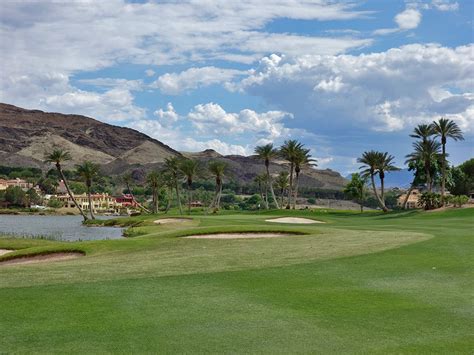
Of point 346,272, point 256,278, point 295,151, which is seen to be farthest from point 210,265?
point 295,151

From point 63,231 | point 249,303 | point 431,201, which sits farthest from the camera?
point 431,201

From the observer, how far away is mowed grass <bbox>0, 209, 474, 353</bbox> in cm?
1127

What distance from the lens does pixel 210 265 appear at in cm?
2178

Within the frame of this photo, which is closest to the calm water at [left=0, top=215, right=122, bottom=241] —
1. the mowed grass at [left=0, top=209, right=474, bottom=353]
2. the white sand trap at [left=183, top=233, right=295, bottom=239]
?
the white sand trap at [left=183, top=233, right=295, bottom=239]

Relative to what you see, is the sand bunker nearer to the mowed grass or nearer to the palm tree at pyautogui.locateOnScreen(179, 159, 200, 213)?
the mowed grass

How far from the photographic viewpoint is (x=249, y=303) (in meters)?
14.7

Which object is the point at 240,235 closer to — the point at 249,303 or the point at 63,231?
the point at 249,303

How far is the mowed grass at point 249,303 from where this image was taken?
11.3 meters

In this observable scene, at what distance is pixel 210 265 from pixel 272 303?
725cm

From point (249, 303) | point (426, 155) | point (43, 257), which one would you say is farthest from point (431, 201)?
point (249, 303)

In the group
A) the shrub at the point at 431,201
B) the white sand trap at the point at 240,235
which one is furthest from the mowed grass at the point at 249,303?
the shrub at the point at 431,201

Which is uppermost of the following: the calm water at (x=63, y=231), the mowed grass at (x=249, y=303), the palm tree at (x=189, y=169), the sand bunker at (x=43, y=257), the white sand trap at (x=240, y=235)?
the palm tree at (x=189, y=169)

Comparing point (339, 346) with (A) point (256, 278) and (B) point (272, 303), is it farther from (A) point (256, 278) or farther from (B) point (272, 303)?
(A) point (256, 278)

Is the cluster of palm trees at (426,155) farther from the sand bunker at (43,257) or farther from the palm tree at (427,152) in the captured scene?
the sand bunker at (43,257)
